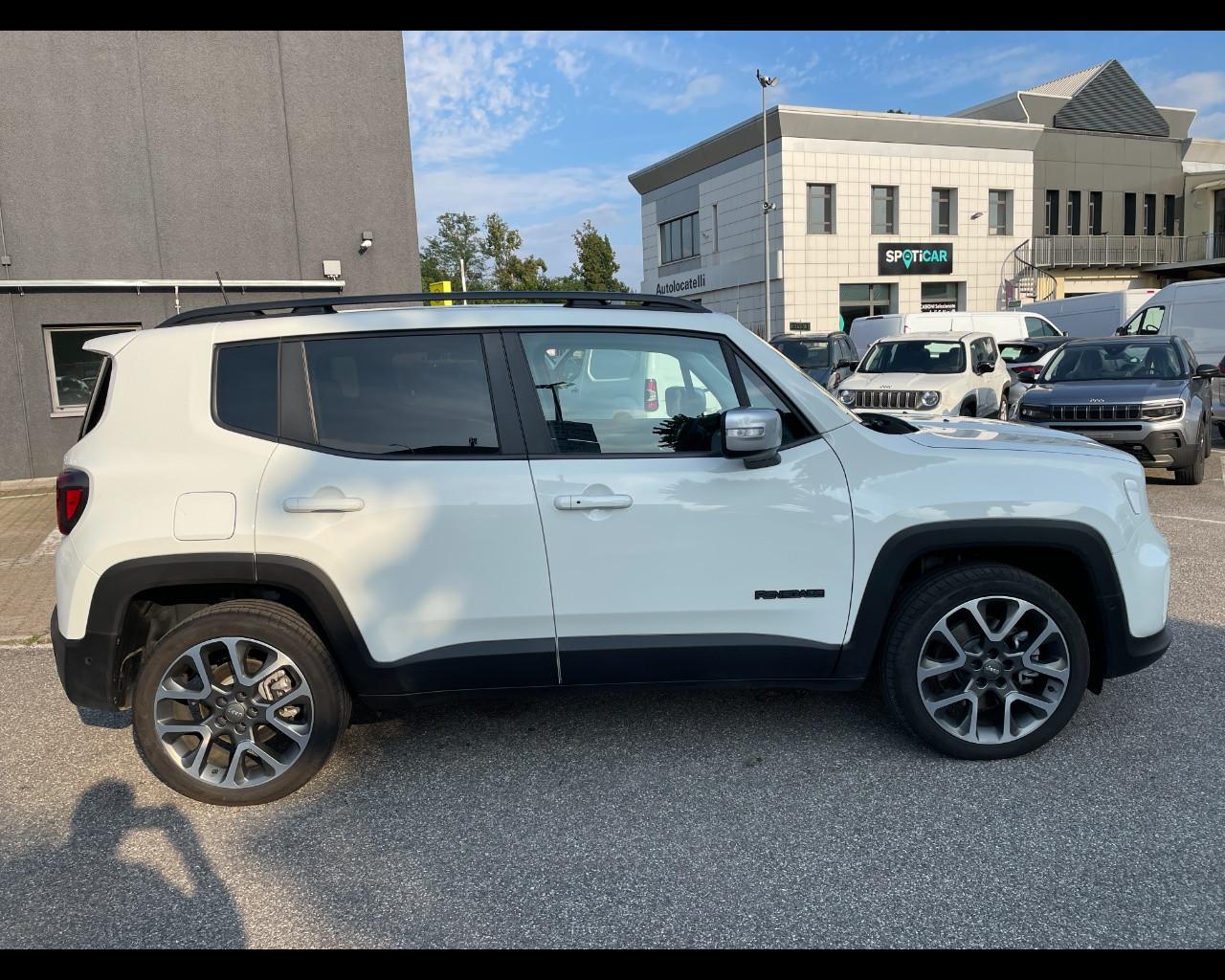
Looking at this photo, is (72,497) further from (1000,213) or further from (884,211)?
(1000,213)

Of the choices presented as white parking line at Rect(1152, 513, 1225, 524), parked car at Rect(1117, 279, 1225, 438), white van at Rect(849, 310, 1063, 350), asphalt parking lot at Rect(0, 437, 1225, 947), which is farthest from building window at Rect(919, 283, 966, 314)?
asphalt parking lot at Rect(0, 437, 1225, 947)

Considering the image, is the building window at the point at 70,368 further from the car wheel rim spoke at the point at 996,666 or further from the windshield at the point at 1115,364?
the windshield at the point at 1115,364

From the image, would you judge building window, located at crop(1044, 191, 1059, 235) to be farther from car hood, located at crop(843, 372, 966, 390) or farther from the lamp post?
car hood, located at crop(843, 372, 966, 390)

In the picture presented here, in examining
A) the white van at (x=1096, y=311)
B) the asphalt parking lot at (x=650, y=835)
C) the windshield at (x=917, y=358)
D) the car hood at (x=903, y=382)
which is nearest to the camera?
the asphalt parking lot at (x=650, y=835)

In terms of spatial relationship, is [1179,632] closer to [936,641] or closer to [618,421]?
[936,641]

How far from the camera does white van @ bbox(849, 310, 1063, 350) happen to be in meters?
19.4

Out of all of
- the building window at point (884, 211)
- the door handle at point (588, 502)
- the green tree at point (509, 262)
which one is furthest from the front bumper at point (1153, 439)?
the green tree at point (509, 262)

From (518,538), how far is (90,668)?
64.1 inches

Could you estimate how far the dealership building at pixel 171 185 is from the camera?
11.3 metres

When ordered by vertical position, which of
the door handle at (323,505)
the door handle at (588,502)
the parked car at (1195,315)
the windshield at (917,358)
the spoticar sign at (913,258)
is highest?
the spoticar sign at (913,258)

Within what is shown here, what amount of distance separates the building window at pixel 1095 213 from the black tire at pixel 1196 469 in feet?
107

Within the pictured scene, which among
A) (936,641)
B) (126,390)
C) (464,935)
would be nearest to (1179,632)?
(936,641)

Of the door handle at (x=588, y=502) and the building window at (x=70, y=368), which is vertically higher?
the building window at (x=70, y=368)

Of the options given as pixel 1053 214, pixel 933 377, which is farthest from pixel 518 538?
pixel 1053 214
